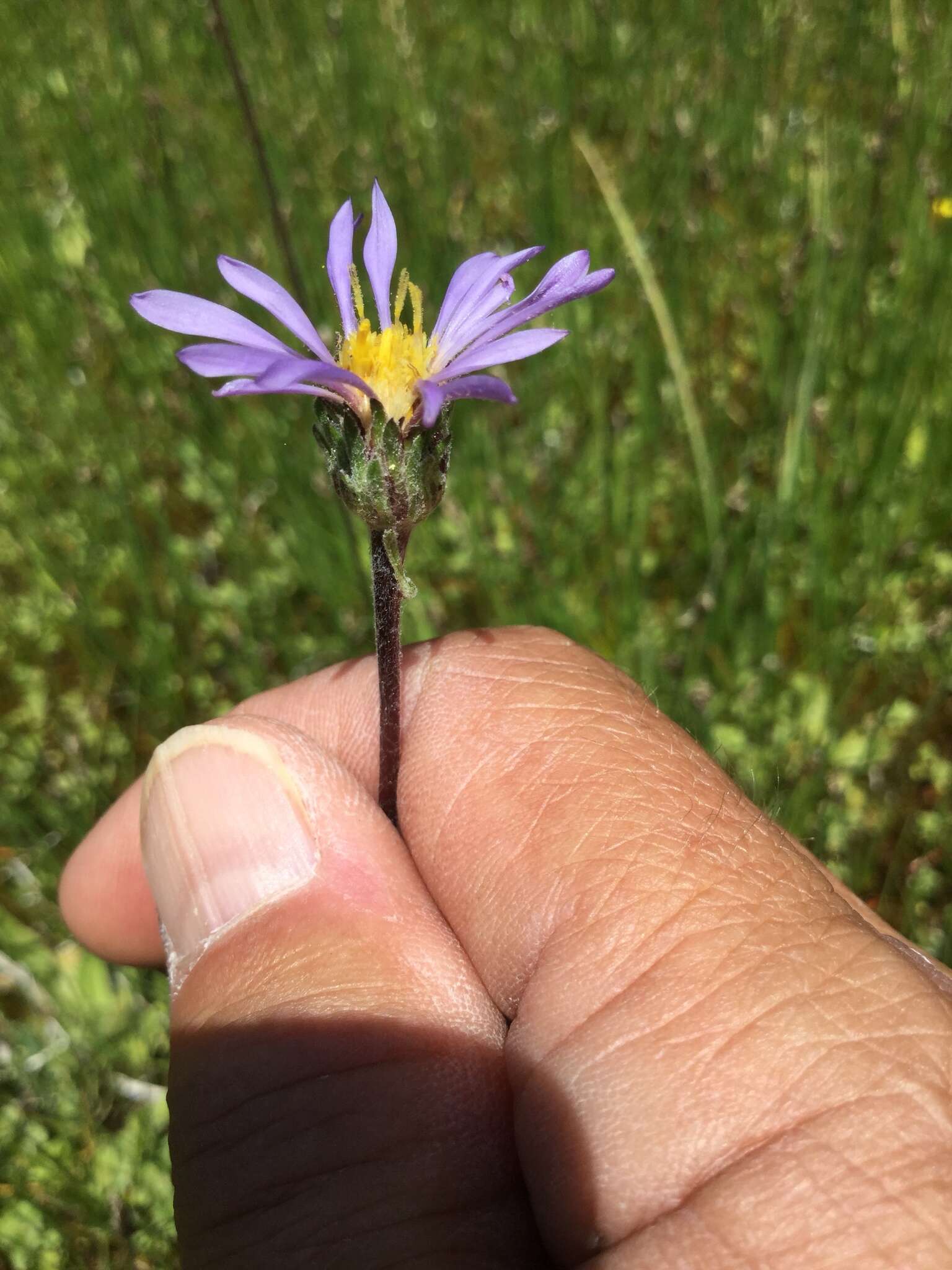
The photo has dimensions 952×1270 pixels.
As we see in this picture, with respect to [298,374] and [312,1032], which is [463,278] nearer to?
[298,374]

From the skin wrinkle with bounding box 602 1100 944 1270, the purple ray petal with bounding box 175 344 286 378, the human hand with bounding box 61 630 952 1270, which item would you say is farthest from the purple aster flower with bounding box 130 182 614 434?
the skin wrinkle with bounding box 602 1100 944 1270

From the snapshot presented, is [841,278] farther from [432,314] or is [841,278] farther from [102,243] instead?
[102,243]

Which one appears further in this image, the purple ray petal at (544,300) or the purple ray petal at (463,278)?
the purple ray petal at (463,278)

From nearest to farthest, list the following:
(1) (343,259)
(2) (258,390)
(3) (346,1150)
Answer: (2) (258,390)
(3) (346,1150)
(1) (343,259)

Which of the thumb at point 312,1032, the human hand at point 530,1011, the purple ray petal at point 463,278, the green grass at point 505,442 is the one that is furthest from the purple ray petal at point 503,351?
the green grass at point 505,442

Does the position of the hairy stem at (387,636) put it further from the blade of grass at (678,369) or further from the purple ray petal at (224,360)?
the blade of grass at (678,369)

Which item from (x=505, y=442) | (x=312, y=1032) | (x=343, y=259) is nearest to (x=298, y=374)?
(x=343, y=259)

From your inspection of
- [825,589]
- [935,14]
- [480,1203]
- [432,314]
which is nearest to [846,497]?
[825,589]
